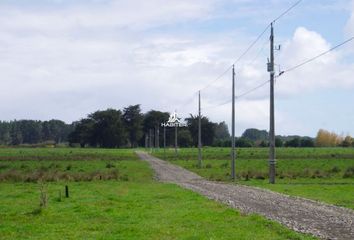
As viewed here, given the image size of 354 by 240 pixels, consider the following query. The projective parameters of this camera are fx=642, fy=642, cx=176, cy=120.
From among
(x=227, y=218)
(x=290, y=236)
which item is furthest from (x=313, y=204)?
(x=290, y=236)

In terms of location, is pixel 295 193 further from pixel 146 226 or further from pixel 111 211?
pixel 146 226

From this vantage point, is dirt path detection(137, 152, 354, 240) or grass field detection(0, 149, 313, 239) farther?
dirt path detection(137, 152, 354, 240)

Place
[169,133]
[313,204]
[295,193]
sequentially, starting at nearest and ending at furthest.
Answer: [313,204], [295,193], [169,133]

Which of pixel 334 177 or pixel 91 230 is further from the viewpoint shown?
pixel 334 177

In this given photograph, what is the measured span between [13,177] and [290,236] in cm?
3277

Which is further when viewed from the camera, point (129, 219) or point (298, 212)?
Result: point (298, 212)

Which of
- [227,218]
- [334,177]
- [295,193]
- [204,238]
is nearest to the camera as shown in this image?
[204,238]

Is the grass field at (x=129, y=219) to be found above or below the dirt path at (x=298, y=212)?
below

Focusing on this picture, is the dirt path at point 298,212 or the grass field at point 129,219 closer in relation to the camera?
the grass field at point 129,219

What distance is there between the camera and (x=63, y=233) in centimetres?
1680

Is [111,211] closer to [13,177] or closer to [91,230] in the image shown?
[91,230]

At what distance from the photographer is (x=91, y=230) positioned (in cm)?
1730

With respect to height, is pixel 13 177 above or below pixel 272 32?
below

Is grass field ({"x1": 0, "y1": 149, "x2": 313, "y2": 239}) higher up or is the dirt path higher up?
the dirt path
